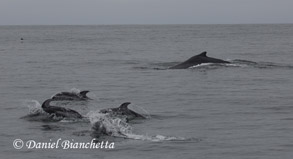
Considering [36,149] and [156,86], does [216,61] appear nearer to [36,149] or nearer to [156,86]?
[156,86]

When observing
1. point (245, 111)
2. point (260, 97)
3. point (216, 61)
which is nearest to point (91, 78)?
point (216, 61)

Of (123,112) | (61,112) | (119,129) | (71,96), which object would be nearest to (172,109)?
(123,112)

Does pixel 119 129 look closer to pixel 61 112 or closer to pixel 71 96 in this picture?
pixel 61 112

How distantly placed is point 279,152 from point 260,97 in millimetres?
9583

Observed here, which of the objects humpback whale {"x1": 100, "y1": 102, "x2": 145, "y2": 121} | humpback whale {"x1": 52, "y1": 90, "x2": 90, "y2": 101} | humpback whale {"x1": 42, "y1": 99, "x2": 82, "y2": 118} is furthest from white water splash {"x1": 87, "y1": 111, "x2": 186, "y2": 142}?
humpback whale {"x1": 52, "y1": 90, "x2": 90, "y2": 101}

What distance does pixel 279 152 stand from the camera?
13000 millimetres

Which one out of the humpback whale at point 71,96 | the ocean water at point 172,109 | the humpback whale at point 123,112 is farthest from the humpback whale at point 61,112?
the humpback whale at point 71,96

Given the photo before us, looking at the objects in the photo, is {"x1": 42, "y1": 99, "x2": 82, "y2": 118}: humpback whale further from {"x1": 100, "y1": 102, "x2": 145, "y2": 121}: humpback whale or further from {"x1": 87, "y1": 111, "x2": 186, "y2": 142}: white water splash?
{"x1": 87, "y1": 111, "x2": 186, "y2": 142}: white water splash

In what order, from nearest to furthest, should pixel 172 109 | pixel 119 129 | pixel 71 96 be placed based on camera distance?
1. pixel 119 129
2. pixel 172 109
3. pixel 71 96

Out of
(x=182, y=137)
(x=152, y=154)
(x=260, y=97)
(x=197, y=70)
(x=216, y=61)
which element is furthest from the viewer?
(x=216, y=61)

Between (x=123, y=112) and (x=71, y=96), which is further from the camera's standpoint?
(x=71, y=96)

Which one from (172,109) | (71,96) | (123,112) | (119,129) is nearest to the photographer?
(119,129)

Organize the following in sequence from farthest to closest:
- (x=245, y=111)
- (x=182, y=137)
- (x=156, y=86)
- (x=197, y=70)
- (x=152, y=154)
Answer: (x=197, y=70)
(x=156, y=86)
(x=245, y=111)
(x=182, y=137)
(x=152, y=154)

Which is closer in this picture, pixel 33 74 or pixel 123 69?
pixel 33 74
